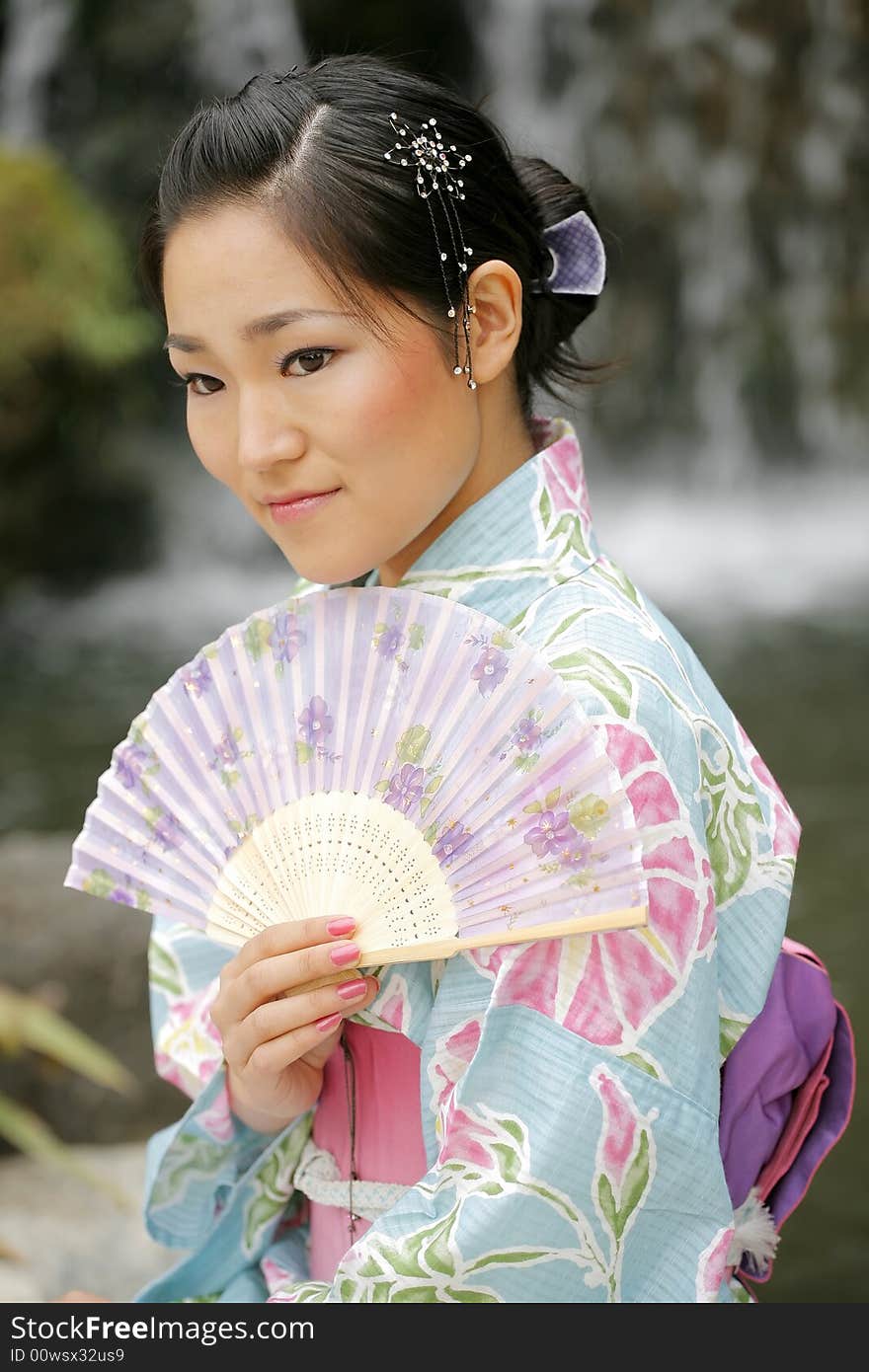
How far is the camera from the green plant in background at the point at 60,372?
6.88 meters

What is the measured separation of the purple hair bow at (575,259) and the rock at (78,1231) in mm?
1480

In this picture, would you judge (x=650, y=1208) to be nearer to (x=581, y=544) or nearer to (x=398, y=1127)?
(x=398, y=1127)

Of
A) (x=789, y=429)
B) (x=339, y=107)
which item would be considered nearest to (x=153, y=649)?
(x=789, y=429)

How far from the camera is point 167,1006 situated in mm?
1736

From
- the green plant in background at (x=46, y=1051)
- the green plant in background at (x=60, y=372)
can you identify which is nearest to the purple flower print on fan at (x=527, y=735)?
the green plant in background at (x=46, y=1051)

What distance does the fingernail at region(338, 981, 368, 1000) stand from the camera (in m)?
1.28

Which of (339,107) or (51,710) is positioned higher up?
(339,107)

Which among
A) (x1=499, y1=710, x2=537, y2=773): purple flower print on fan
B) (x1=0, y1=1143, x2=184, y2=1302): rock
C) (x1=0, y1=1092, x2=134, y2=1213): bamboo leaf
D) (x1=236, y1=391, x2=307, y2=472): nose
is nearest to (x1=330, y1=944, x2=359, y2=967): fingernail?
(x1=499, y1=710, x2=537, y2=773): purple flower print on fan

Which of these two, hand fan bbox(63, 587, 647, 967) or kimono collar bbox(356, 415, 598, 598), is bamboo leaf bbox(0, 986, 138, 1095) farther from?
kimono collar bbox(356, 415, 598, 598)

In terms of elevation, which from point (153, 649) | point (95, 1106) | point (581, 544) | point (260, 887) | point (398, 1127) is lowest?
point (153, 649)

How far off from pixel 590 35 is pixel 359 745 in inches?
290

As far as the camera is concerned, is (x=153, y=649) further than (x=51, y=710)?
Yes

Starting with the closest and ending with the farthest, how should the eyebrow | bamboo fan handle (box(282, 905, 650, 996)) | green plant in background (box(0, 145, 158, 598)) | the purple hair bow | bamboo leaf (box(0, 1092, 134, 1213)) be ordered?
bamboo fan handle (box(282, 905, 650, 996)) < the eyebrow < the purple hair bow < bamboo leaf (box(0, 1092, 134, 1213)) < green plant in background (box(0, 145, 158, 598))

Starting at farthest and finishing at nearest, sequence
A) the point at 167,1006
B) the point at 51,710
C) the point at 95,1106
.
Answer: the point at 51,710 → the point at 95,1106 → the point at 167,1006
